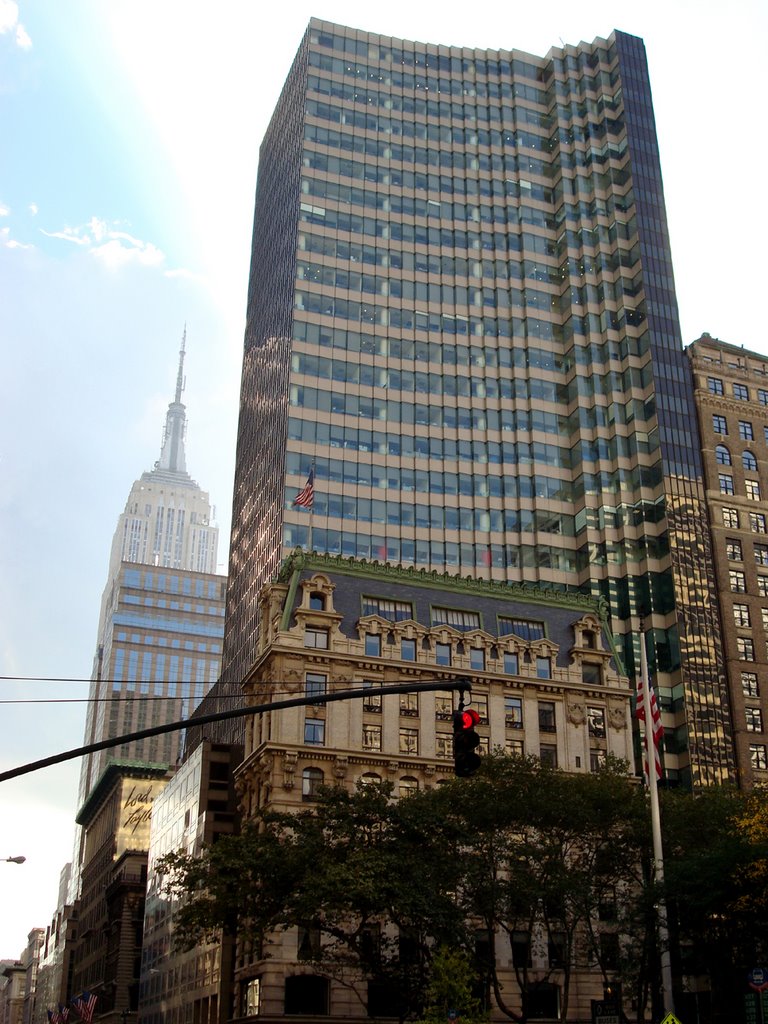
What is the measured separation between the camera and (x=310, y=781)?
70.9 metres

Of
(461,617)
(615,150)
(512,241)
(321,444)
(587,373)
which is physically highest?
(615,150)

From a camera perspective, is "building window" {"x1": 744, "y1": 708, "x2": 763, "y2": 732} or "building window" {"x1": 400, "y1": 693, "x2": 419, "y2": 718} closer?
"building window" {"x1": 400, "y1": 693, "x2": 419, "y2": 718}

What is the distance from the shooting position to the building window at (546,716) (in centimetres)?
7812

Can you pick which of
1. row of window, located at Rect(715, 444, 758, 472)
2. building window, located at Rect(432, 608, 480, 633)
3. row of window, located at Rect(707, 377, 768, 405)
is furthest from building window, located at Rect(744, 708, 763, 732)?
building window, located at Rect(432, 608, 480, 633)

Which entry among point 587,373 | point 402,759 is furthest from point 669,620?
point 402,759

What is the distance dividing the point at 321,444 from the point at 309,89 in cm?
4684

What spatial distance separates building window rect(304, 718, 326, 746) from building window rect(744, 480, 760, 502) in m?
62.0

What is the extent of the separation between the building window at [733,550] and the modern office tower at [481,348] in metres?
2.25

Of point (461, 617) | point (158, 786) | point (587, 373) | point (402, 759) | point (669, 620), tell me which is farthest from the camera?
point (158, 786)

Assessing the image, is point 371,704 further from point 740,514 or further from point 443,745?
point 740,514

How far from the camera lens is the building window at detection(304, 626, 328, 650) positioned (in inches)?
2933

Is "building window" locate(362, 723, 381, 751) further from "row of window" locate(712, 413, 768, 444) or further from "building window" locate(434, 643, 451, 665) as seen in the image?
"row of window" locate(712, 413, 768, 444)

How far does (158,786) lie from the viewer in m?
153

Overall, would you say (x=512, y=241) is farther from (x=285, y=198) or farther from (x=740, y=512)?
(x=740, y=512)
